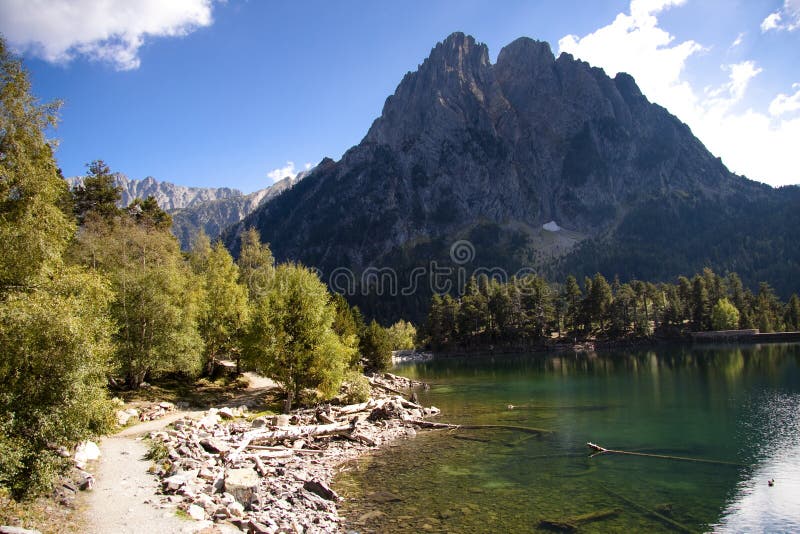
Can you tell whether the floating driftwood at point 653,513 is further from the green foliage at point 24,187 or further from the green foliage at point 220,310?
the green foliage at point 220,310

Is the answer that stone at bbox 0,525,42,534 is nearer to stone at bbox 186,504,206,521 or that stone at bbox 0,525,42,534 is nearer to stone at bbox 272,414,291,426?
stone at bbox 186,504,206,521

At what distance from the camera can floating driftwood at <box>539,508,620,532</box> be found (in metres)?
20.9

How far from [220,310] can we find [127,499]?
3467 cm

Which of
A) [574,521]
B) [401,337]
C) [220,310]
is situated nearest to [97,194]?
[220,310]

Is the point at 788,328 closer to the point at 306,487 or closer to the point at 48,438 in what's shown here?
the point at 306,487

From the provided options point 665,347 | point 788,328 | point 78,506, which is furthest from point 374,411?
point 788,328

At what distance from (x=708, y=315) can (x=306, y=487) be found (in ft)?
481

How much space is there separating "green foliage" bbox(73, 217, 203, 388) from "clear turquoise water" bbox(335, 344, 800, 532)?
2121 centimetres

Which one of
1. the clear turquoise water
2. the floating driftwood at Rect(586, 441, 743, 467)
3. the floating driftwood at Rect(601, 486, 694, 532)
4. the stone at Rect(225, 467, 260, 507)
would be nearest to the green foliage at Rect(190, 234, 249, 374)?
the clear turquoise water

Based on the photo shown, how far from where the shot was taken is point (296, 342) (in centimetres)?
4344

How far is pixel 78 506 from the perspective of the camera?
17938mm

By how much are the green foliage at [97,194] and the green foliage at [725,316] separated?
148005mm

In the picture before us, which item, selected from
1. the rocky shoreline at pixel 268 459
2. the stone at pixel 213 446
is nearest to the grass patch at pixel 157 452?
the rocky shoreline at pixel 268 459

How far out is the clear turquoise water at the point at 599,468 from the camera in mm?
22094
